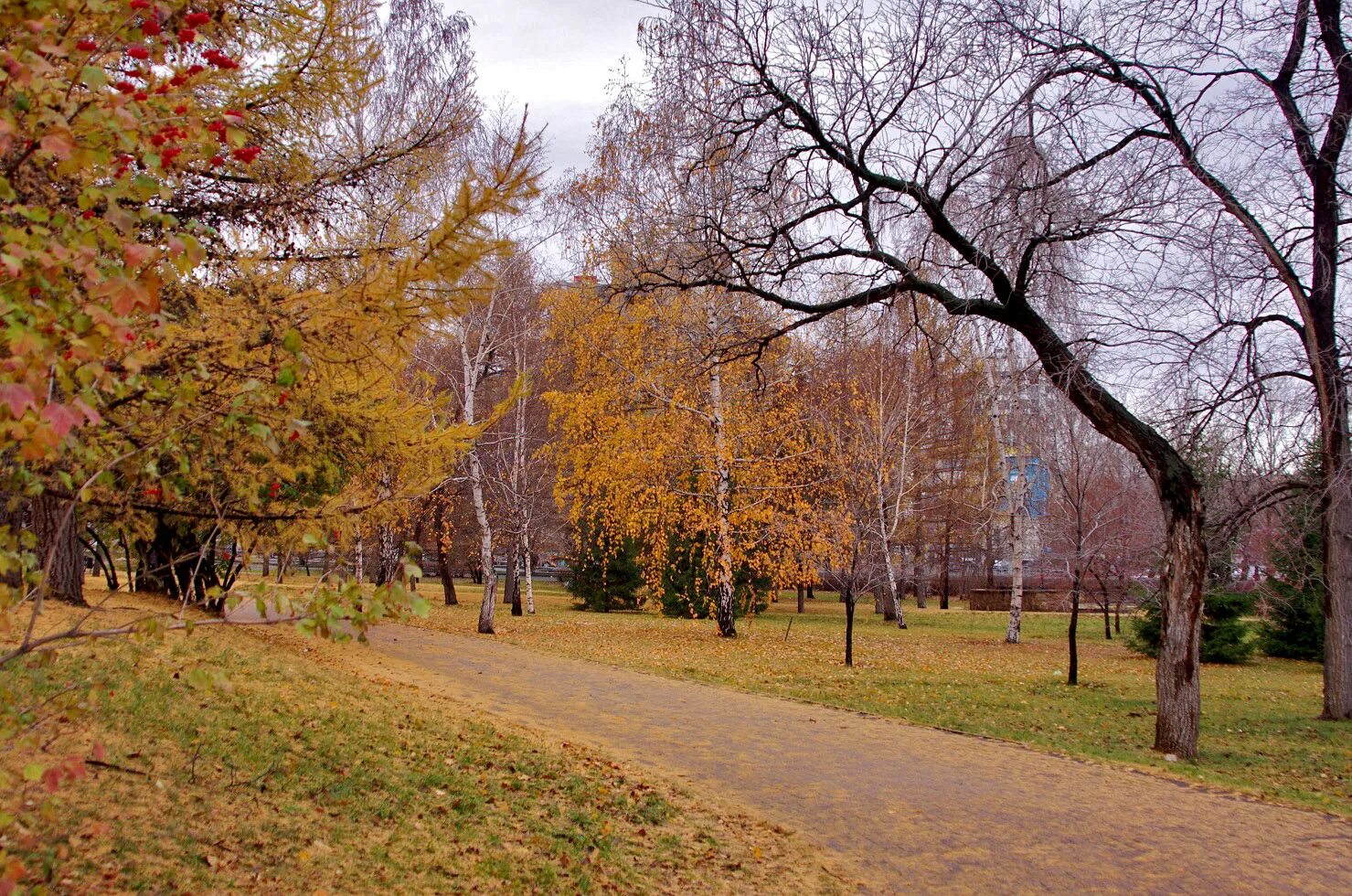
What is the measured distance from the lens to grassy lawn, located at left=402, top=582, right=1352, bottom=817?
8953 mm

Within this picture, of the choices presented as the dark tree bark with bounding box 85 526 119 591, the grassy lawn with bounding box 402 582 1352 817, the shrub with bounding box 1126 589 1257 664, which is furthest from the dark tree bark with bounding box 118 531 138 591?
the shrub with bounding box 1126 589 1257 664

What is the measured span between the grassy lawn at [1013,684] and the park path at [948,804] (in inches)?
41.1

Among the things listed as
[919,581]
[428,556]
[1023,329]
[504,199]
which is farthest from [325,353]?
[428,556]

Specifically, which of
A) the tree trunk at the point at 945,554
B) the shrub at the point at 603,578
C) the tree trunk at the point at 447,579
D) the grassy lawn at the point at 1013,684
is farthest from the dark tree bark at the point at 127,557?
the tree trunk at the point at 945,554

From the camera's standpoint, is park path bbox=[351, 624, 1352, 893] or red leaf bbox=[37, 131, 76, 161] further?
park path bbox=[351, 624, 1352, 893]

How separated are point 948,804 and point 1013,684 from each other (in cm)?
840

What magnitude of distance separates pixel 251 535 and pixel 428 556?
37903 mm

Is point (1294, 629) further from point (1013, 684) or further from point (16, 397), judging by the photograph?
point (16, 397)

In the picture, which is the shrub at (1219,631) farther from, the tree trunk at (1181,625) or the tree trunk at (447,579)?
the tree trunk at (447,579)

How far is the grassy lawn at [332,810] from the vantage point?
3945 mm

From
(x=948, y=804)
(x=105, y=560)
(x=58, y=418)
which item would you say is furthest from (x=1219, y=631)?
(x=58, y=418)

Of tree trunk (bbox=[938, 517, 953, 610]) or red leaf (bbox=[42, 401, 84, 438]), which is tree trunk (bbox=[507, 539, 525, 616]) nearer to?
tree trunk (bbox=[938, 517, 953, 610])

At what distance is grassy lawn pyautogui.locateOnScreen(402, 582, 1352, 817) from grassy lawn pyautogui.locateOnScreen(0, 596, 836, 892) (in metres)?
1.54

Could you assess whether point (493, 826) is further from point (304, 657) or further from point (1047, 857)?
point (304, 657)
